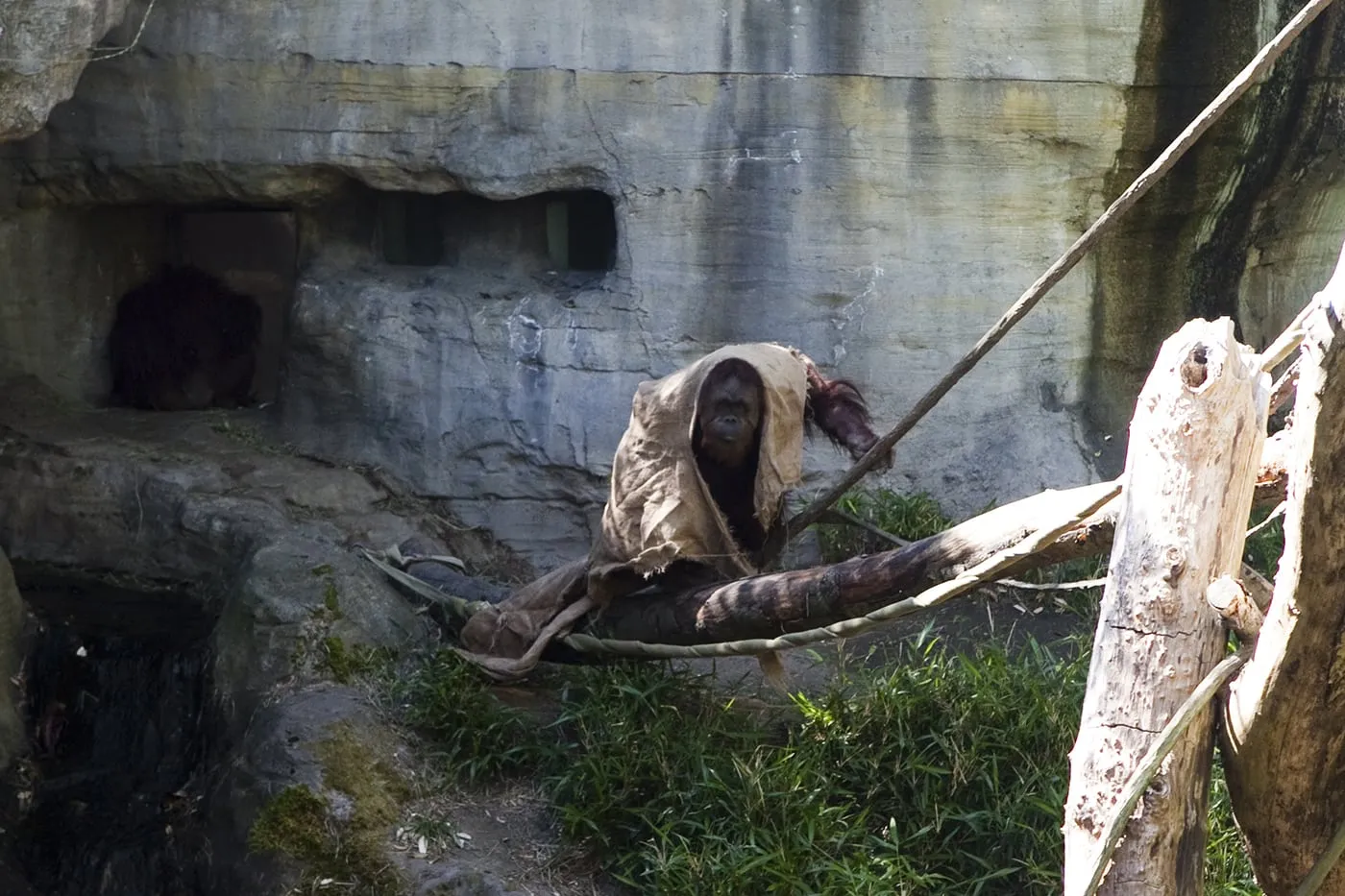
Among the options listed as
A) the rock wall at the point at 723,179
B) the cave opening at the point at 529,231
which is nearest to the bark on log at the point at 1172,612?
the rock wall at the point at 723,179

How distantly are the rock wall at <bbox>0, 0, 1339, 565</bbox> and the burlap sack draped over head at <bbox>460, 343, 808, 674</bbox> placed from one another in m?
2.04

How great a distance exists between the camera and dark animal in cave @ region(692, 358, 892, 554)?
476cm

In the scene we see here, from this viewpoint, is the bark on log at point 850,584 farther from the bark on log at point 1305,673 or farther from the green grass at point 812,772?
the bark on log at point 1305,673

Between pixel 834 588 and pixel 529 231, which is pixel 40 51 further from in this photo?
pixel 834 588

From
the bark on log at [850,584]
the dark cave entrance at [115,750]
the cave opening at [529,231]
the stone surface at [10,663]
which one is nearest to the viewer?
the bark on log at [850,584]

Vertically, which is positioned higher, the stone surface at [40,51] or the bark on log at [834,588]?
the stone surface at [40,51]

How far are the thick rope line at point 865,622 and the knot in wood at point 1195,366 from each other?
0.60 metres

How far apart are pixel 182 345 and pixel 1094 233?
602 centimetres

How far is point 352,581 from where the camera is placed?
561 centimetres

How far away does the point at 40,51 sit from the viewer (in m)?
5.89

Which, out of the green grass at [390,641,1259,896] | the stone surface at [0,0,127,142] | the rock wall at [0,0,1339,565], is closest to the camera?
the green grass at [390,641,1259,896]

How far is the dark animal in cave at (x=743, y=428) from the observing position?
15.6 feet

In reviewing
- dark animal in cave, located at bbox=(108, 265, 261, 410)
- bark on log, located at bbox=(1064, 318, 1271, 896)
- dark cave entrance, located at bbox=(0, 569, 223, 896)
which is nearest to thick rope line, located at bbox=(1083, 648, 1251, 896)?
bark on log, located at bbox=(1064, 318, 1271, 896)

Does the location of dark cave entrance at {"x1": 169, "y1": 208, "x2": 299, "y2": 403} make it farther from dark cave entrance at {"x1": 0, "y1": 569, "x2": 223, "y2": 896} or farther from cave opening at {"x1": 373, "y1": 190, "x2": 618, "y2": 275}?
dark cave entrance at {"x1": 0, "y1": 569, "x2": 223, "y2": 896}
